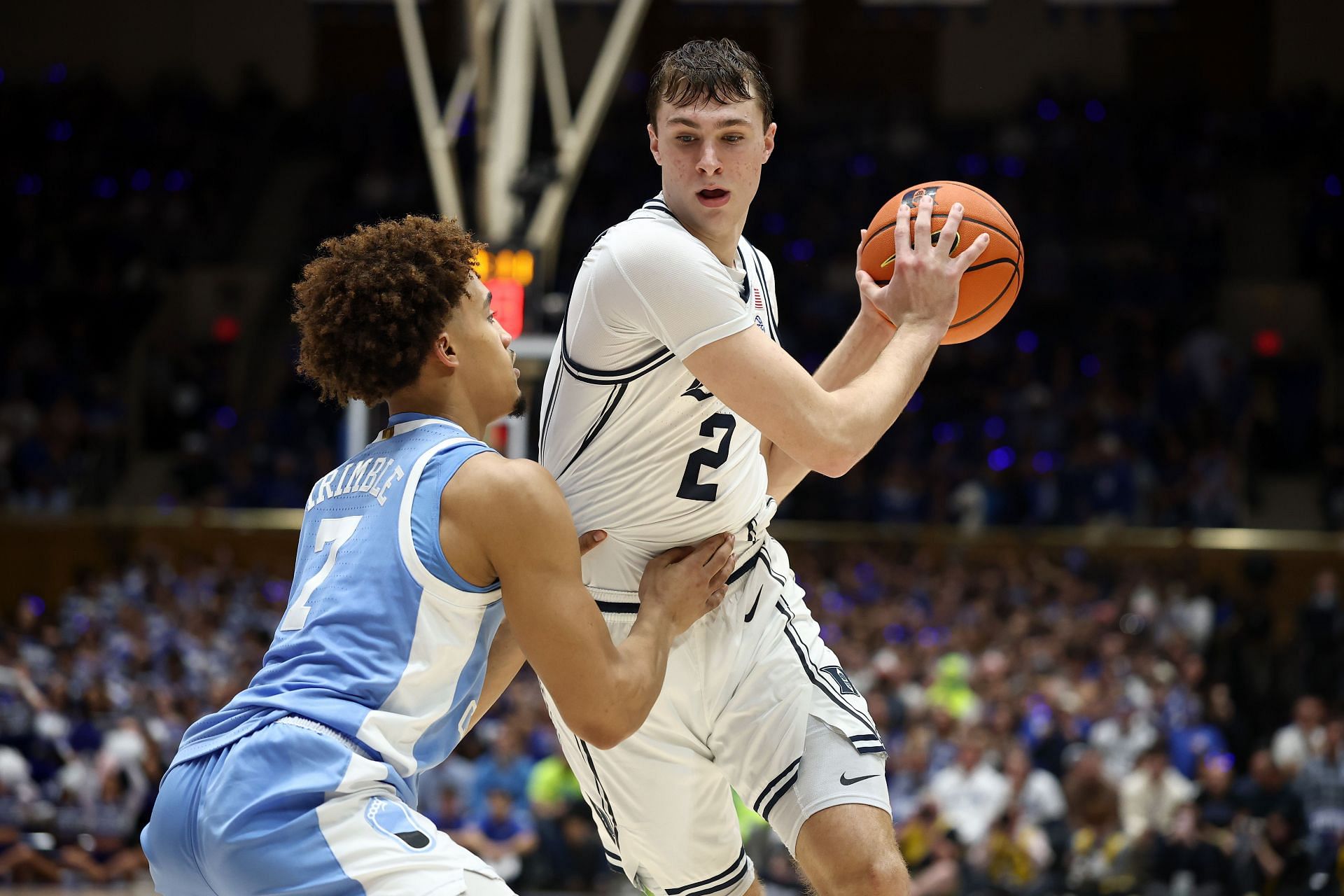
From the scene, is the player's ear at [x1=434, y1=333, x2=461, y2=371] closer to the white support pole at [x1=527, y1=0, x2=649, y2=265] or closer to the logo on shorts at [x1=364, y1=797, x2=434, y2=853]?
the logo on shorts at [x1=364, y1=797, x2=434, y2=853]

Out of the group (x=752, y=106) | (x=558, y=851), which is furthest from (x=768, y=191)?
(x=752, y=106)

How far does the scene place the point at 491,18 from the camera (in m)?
11.6

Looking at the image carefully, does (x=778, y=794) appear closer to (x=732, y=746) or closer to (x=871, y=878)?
(x=732, y=746)

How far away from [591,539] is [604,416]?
29 cm

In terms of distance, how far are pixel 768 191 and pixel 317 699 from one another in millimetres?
18294

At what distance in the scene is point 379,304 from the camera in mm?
2852

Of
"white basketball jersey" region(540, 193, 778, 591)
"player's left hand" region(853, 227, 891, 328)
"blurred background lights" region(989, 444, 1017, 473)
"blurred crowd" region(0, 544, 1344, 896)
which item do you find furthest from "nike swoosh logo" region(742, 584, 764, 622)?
"blurred background lights" region(989, 444, 1017, 473)

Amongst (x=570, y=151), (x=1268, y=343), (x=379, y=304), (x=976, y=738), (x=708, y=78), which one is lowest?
(x=976, y=738)

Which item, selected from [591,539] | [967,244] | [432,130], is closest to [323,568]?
[591,539]

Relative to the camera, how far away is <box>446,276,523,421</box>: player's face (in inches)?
116

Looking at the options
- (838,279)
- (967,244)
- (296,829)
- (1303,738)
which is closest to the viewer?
(296,829)

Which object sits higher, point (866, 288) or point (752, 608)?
point (866, 288)

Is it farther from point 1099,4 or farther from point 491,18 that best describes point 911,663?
point 1099,4

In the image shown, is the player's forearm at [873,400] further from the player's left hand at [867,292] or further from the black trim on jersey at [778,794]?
the black trim on jersey at [778,794]
